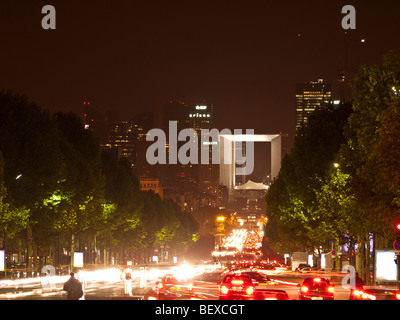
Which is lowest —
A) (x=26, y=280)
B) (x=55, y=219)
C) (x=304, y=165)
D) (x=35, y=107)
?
(x=26, y=280)

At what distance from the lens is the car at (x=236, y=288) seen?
45469 mm

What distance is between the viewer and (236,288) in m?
46.1

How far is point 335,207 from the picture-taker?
74.9 metres

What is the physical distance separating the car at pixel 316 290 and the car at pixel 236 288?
3589 mm

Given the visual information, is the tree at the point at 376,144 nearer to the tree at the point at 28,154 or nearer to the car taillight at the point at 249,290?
the car taillight at the point at 249,290

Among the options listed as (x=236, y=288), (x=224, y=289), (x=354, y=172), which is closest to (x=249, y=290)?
(x=236, y=288)

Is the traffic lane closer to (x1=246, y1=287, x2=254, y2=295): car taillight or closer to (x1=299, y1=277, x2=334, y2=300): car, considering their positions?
(x1=299, y1=277, x2=334, y2=300): car

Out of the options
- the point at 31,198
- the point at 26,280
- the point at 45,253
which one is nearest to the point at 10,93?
the point at 31,198

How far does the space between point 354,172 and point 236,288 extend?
16.6 m

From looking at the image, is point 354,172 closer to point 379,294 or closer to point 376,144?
point 376,144

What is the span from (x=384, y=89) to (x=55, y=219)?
5003cm

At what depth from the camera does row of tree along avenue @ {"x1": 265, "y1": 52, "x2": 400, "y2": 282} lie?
149ft

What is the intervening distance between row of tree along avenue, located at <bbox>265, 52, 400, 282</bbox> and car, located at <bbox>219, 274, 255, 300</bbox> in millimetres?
9204
